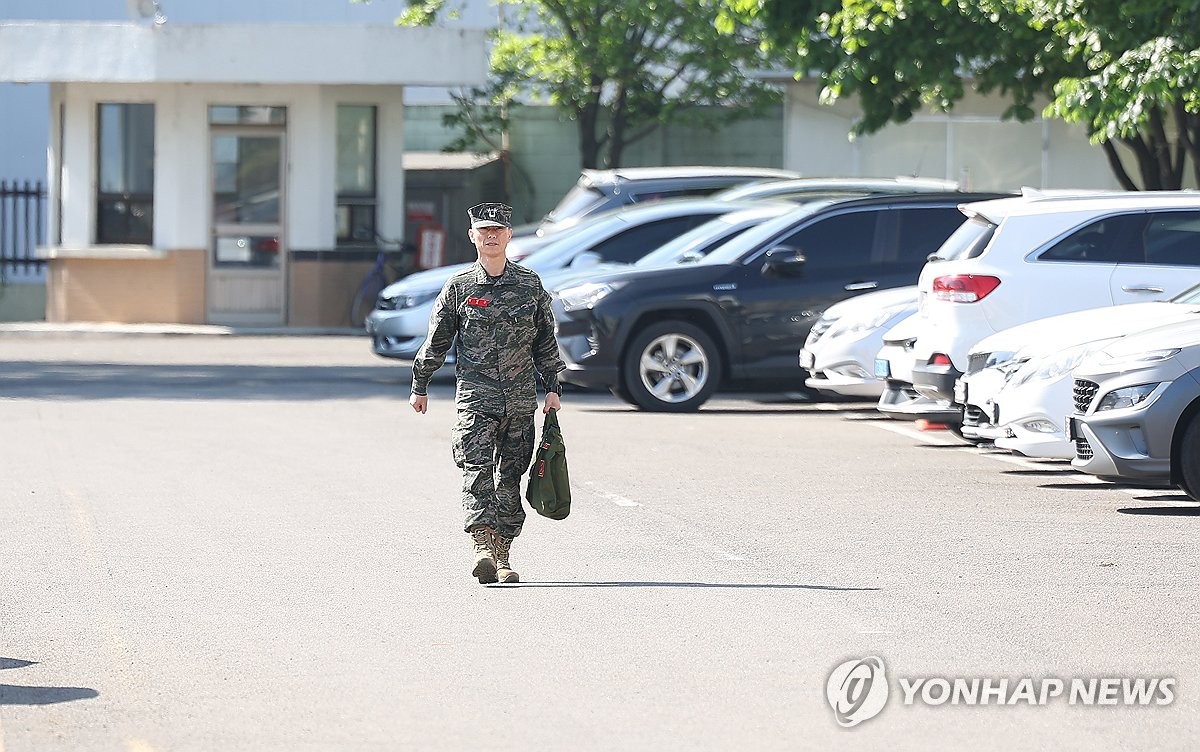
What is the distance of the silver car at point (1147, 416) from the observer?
10.9m

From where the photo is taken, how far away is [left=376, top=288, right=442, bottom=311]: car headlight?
63.9 feet

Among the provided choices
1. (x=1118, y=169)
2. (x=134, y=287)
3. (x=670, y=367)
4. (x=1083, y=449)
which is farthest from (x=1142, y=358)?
(x=134, y=287)

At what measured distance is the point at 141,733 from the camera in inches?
236

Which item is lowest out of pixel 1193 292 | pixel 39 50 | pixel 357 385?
pixel 357 385

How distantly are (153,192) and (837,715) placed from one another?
2412 centimetres

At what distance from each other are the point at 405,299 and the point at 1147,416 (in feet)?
33.0

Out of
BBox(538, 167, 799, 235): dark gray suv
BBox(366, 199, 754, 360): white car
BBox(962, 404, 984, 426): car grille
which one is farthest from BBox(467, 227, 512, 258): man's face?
BBox(538, 167, 799, 235): dark gray suv

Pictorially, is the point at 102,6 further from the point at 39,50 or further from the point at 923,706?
the point at 923,706

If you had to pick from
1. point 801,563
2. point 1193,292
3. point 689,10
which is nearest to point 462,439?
point 801,563

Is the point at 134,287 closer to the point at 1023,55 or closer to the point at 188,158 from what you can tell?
the point at 188,158

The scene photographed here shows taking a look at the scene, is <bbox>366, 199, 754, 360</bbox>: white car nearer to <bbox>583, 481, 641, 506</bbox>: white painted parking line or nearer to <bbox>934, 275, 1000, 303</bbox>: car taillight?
<bbox>934, 275, 1000, 303</bbox>: car taillight

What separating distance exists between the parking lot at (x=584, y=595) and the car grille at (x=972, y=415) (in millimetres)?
360

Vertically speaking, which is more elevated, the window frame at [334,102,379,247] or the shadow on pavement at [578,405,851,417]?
the window frame at [334,102,379,247]

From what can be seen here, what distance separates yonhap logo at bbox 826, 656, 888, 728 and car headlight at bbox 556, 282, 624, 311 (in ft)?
32.4
